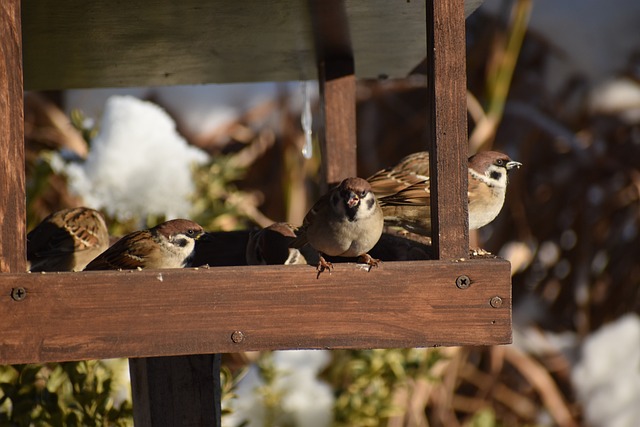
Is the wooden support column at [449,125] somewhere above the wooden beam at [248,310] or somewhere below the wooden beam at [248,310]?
above

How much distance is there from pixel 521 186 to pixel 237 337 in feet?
9.69

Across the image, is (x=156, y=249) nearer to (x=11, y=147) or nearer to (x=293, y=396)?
(x=11, y=147)

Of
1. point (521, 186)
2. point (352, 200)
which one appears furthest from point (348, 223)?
point (521, 186)

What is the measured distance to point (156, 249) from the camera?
87.4 inches

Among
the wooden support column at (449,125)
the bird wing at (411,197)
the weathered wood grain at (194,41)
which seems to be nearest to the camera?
the wooden support column at (449,125)

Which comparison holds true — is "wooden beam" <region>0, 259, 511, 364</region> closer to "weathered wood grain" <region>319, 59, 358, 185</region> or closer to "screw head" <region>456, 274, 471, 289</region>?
"screw head" <region>456, 274, 471, 289</region>

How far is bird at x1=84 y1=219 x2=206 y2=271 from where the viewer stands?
2188mm

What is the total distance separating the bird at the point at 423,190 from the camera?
7.57ft

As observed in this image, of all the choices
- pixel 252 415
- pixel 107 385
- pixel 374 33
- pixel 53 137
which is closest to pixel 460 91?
pixel 374 33

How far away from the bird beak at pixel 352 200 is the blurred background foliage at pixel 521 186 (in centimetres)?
194

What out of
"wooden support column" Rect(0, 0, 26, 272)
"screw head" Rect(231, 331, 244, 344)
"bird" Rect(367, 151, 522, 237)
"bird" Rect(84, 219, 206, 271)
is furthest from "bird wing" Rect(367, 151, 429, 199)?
"wooden support column" Rect(0, 0, 26, 272)

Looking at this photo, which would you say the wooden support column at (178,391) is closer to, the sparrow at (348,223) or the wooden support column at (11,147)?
the sparrow at (348,223)

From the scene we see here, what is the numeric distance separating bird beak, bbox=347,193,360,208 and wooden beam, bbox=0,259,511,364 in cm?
36

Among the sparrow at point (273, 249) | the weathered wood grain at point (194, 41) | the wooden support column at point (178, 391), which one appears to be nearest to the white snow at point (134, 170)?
the weathered wood grain at point (194, 41)
